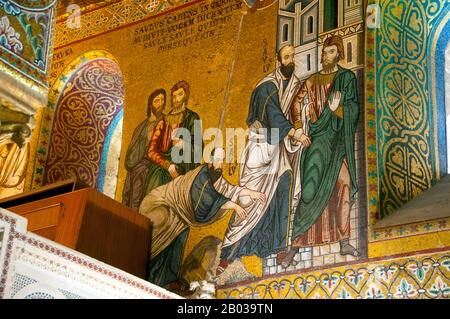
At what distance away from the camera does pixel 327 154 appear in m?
10.3

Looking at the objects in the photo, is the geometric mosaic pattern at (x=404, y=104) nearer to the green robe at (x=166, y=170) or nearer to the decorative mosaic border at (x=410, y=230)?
the decorative mosaic border at (x=410, y=230)

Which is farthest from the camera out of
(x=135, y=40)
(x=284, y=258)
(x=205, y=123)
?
(x=135, y=40)

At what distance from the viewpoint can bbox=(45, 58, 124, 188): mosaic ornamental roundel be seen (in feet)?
43.9

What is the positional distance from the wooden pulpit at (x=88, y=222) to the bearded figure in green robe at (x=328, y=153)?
1.98m

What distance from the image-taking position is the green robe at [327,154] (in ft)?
33.2

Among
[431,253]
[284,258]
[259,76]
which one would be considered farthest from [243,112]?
[431,253]

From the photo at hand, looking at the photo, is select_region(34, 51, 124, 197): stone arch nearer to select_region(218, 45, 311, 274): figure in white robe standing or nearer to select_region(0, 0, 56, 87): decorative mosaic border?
select_region(218, 45, 311, 274): figure in white robe standing

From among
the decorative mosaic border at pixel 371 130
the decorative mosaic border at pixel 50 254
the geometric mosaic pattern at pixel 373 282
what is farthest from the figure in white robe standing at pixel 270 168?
the decorative mosaic border at pixel 50 254

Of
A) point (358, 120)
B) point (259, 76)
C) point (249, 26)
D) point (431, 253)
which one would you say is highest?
point (249, 26)

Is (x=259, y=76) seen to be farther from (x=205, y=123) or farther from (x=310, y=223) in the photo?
(x=310, y=223)

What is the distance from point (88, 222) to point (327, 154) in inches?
107


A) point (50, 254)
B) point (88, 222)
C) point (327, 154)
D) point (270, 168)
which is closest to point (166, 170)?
point (270, 168)

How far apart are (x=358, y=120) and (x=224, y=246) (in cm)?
205

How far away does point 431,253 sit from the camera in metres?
9.12
